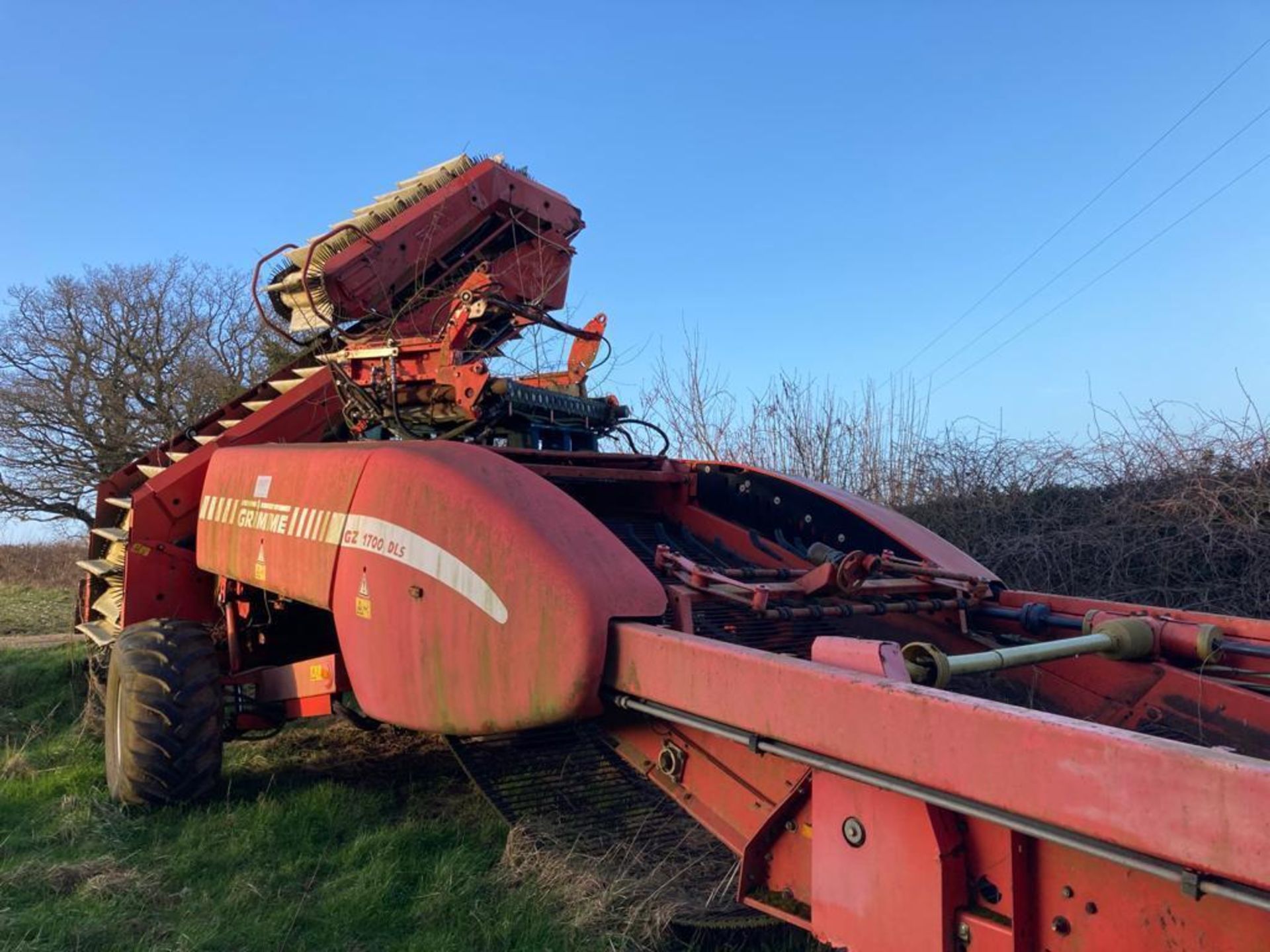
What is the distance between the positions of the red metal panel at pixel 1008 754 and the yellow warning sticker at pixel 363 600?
1277 mm

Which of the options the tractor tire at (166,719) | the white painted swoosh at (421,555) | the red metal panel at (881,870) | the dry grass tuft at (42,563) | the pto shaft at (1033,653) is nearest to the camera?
the red metal panel at (881,870)

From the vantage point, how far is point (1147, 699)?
2.85 meters

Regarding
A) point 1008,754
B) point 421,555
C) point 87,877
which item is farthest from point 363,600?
point 1008,754

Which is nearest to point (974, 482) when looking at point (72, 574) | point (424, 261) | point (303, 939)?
point (424, 261)

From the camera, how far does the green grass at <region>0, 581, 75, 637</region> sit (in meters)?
11.8

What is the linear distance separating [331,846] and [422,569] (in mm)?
1698

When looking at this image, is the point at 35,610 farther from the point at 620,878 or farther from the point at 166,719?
the point at 620,878

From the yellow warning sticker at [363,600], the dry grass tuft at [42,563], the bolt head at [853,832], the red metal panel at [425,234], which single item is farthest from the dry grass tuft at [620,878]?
the dry grass tuft at [42,563]

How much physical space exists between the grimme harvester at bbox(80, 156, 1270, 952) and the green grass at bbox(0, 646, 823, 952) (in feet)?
1.04

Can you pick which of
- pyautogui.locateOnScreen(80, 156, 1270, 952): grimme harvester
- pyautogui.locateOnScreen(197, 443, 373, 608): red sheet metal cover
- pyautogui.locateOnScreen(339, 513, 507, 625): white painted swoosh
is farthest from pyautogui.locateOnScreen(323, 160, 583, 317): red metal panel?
pyautogui.locateOnScreen(339, 513, 507, 625): white painted swoosh

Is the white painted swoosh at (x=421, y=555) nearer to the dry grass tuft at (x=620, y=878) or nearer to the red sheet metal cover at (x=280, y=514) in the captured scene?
the red sheet metal cover at (x=280, y=514)

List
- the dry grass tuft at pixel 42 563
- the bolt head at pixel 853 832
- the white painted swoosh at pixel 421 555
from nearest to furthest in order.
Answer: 1. the bolt head at pixel 853 832
2. the white painted swoosh at pixel 421 555
3. the dry grass tuft at pixel 42 563

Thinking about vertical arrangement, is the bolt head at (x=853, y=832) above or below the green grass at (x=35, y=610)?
above

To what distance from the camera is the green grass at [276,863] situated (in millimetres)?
3035
